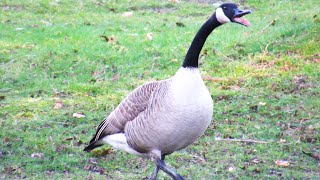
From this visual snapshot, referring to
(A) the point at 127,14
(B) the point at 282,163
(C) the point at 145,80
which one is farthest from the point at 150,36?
(B) the point at 282,163

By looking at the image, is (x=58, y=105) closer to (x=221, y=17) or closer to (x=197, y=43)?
(x=197, y=43)

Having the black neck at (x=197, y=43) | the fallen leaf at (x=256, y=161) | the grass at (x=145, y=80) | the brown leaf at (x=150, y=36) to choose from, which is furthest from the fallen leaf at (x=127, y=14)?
the black neck at (x=197, y=43)

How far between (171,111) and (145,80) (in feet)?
12.0

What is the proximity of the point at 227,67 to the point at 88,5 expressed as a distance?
5.19 m

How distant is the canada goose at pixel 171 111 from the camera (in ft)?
16.3

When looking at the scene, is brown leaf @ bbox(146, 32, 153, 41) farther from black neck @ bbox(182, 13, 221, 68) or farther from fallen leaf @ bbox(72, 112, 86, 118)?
black neck @ bbox(182, 13, 221, 68)

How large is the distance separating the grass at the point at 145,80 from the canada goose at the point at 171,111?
610mm

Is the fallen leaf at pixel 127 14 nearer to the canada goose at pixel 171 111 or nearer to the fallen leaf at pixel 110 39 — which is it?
the fallen leaf at pixel 110 39

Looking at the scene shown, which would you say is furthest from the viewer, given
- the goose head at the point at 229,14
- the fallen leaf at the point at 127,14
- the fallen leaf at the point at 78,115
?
the fallen leaf at the point at 127,14

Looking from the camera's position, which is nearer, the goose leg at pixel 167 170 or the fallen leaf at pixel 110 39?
the goose leg at pixel 167 170

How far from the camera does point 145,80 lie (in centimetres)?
861

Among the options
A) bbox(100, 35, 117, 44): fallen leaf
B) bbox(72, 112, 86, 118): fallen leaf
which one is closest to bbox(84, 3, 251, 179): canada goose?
bbox(72, 112, 86, 118): fallen leaf

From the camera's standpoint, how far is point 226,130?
6965 mm

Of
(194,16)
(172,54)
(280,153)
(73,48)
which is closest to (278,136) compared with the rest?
(280,153)
